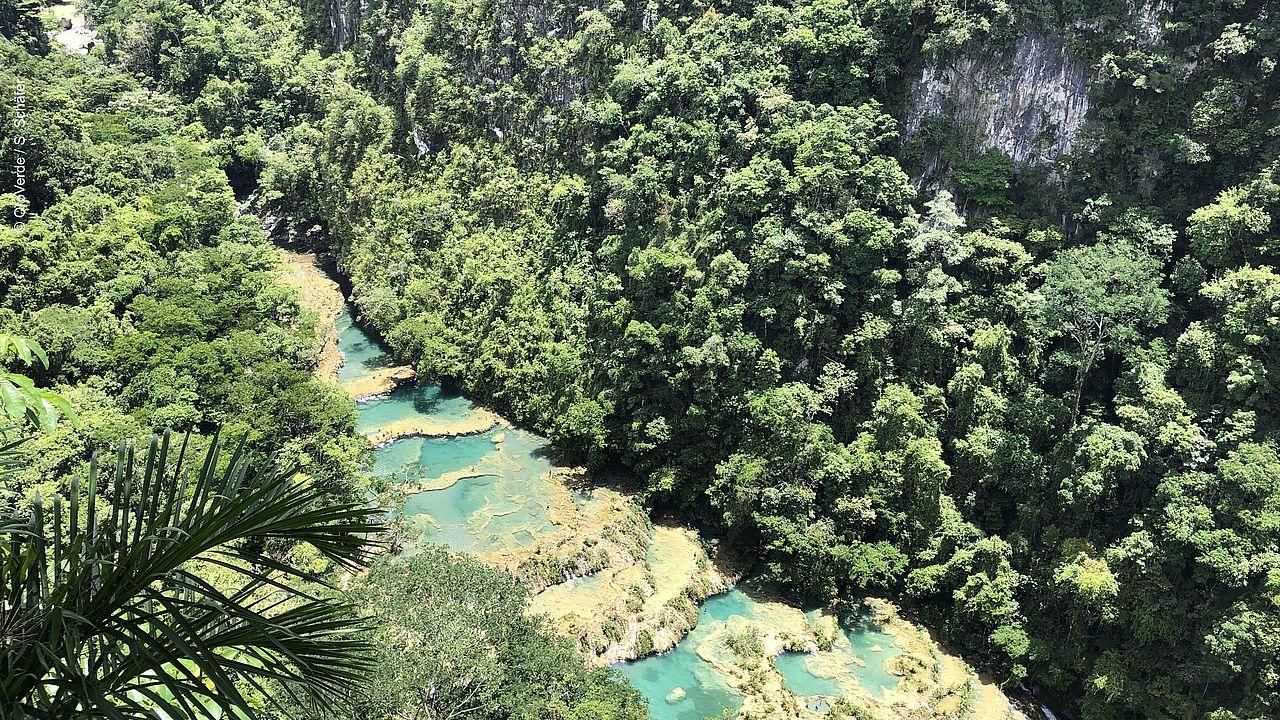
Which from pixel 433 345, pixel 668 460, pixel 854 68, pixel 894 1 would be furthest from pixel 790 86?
pixel 433 345

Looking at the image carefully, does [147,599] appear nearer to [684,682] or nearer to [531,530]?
[684,682]

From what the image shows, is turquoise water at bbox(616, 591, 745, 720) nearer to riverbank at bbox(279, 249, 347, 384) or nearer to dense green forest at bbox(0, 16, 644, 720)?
dense green forest at bbox(0, 16, 644, 720)

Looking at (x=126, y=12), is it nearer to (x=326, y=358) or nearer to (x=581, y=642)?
(x=326, y=358)

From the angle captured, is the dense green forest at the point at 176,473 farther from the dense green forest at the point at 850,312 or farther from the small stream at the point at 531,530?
the small stream at the point at 531,530

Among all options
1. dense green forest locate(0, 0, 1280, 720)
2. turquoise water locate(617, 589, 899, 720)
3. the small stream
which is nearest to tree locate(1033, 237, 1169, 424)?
dense green forest locate(0, 0, 1280, 720)

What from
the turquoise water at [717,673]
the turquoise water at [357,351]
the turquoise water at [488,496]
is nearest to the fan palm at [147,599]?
the turquoise water at [717,673]

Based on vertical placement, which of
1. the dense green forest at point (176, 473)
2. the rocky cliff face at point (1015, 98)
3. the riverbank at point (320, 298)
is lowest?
the riverbank at point (320, 298)

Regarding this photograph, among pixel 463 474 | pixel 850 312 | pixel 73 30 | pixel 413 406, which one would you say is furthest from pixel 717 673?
pixel 73 30
